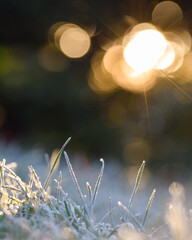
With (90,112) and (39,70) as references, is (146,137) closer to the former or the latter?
(90,112)

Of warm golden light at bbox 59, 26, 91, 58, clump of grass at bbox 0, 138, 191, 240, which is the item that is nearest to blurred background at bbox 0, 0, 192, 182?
warm golden light at bbox 59, 26, 91, 58

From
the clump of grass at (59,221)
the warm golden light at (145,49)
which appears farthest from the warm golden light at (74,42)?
the clump of grass at (59,221)

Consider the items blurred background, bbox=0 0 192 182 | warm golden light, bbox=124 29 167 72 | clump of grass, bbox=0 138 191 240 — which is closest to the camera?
clump of grass, bbox=0 138 191 240

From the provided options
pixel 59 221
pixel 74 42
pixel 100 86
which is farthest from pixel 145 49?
pixel 59 221

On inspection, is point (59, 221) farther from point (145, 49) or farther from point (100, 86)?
point (100, 86)

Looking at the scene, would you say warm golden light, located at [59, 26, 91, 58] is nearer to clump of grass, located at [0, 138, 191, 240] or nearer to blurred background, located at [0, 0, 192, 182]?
blurred background, located at [0, 0, 192, 182]

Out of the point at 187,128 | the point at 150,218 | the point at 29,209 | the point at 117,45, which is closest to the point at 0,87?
the point at 117,45
